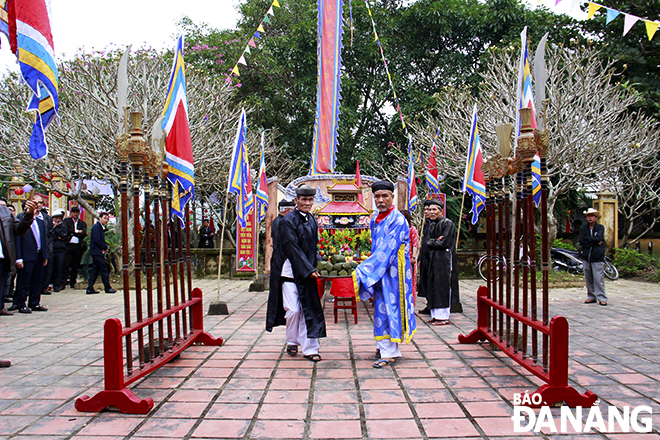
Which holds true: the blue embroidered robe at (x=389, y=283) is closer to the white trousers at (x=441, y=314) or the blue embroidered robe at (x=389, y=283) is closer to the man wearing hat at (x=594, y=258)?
the white trousers at (x=441, y=314)

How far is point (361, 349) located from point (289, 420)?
6.13 feet

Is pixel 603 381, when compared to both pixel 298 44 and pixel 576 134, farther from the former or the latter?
pixel 298 44

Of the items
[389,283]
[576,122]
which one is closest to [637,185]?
[576,122]

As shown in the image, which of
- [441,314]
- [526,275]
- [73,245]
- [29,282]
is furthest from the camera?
[73,245]

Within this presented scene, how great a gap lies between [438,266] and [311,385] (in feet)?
10.3

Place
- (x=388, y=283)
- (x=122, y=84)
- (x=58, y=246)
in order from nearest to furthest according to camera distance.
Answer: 1. (x=122, y=84)
2. (x=388, y=283)
3. (x=58, y=246)

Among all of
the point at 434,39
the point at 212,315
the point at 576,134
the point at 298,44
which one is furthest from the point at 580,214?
the point at 212,315

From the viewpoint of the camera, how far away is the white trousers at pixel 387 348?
4.07 meters

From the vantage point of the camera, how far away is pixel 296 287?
14.3ft

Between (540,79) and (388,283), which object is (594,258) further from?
(540,79)

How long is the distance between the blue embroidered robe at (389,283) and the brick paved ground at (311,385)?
350 millimetres

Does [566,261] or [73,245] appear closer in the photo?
[73,245]

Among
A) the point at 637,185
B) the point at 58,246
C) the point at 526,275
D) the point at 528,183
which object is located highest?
the point at 637,185

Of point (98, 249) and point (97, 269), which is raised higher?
point (98, 249)
